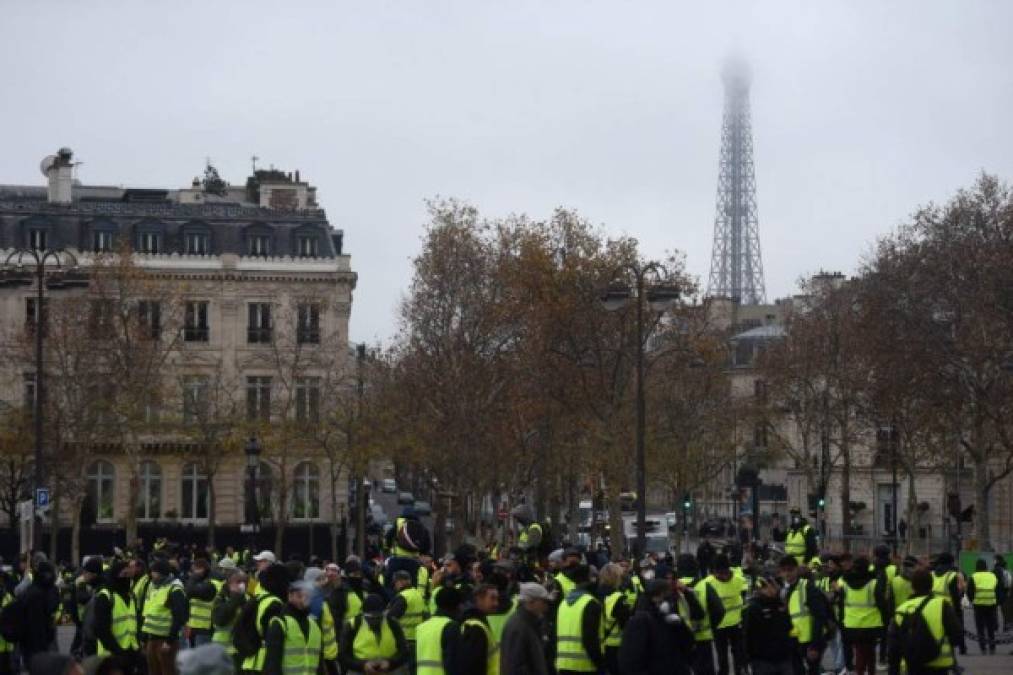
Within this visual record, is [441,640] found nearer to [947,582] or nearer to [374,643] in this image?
[374,643]

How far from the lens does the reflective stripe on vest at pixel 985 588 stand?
33.6 metres

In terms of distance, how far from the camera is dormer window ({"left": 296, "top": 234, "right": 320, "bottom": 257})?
262ft

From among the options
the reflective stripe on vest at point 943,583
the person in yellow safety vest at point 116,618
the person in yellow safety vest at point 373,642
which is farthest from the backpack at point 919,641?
the reflective stripe on vest at point 943,583

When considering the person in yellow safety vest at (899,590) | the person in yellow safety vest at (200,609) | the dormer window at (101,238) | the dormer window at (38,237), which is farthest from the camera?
the dormer window at (101,238)

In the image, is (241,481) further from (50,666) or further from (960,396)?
(50,666)

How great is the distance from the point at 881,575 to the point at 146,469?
53227mm

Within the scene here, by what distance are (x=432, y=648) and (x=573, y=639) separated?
2.37m

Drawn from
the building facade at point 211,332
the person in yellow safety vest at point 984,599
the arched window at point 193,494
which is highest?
the building facade at point 211,332

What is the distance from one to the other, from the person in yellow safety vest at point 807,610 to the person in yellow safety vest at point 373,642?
22.3 feet

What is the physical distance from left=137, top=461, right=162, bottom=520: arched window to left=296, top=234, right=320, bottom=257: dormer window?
952cm

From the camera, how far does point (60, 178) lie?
82.1 meters

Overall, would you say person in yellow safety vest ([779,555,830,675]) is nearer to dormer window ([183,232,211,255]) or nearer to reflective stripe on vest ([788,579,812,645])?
reflective stripe on vest ([788,579,812,645])

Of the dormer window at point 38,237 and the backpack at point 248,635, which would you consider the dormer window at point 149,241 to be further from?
the backpack at point 248,635

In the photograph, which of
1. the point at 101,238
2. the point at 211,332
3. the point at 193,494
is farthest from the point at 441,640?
the point at 101,238
